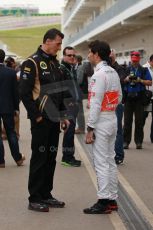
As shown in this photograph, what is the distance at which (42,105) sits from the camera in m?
7.18

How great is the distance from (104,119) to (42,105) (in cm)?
76

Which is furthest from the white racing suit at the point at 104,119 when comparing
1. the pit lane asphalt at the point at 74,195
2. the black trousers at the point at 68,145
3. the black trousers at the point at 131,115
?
the black trousers at the point at 131,115

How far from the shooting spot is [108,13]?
39.5 m

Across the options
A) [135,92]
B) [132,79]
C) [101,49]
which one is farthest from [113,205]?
[135,92]

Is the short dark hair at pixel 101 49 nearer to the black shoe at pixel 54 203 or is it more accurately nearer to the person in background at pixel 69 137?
the black shoe at pixel 54 203

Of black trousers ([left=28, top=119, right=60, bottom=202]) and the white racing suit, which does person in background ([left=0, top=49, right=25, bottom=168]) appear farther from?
the white racing suit

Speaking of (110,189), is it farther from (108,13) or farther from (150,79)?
(108,13)

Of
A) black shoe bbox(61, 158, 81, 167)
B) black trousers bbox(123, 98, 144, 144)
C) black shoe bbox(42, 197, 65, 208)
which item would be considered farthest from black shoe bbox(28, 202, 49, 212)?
black trousers bbox(123, 98, 144, 144)

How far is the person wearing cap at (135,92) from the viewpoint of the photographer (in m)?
12.2

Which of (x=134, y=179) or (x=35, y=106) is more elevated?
(x=35, y=106)

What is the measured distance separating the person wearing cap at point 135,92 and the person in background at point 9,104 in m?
2.54

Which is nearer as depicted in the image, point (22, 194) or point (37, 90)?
point (37, 90)

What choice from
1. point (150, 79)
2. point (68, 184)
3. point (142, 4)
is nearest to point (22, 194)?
point (68, 184)

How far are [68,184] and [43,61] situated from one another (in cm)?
238
